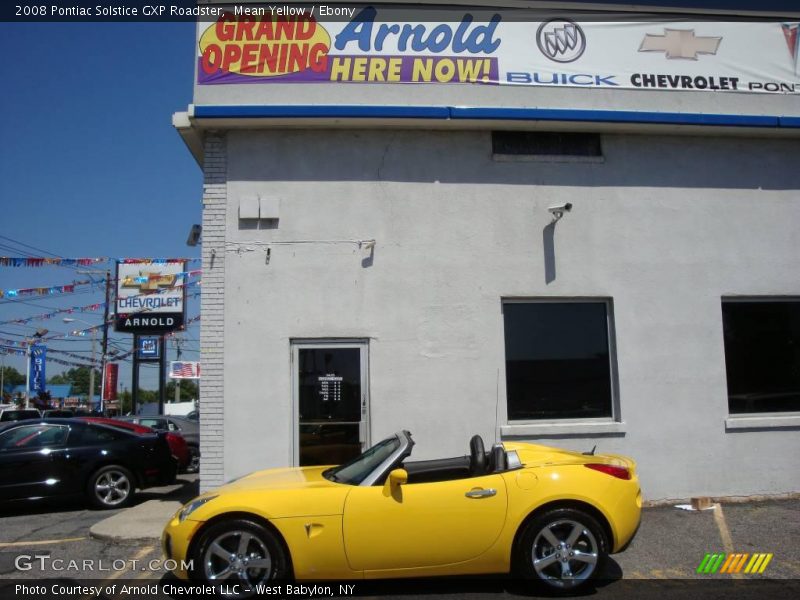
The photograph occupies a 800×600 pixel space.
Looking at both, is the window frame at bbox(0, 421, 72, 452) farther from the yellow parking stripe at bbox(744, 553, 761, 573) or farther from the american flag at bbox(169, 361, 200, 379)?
the american flag at bbox(169, 361, 200, 379)

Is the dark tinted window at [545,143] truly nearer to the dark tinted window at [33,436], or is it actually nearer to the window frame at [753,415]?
the window frame at [753,415]

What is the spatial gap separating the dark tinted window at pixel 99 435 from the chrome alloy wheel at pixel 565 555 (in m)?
7.24

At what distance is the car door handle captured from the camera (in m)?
5.48

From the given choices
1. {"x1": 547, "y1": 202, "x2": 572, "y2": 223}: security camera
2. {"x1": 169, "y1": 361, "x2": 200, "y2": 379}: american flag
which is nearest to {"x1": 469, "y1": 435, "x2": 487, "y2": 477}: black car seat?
{"x1": 547, "y1": 202, "x2": 572, "y2": 223}: security camera

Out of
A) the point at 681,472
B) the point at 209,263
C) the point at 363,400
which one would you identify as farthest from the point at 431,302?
the point at 681,472

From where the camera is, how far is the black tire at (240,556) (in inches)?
209

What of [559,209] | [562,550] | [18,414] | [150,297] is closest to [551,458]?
[562,550]

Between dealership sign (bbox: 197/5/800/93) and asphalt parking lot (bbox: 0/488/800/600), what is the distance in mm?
5512

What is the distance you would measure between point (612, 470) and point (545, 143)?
507 cm

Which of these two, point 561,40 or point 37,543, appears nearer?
point 37,543

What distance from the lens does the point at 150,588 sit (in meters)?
5.88

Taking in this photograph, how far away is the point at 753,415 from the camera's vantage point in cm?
918

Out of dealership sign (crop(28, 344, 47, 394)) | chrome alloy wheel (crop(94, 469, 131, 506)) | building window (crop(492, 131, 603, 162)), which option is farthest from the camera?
dealership sign (crop(28, 344, 47, 394))

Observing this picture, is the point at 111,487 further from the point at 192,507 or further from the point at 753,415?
the point at 753,415
